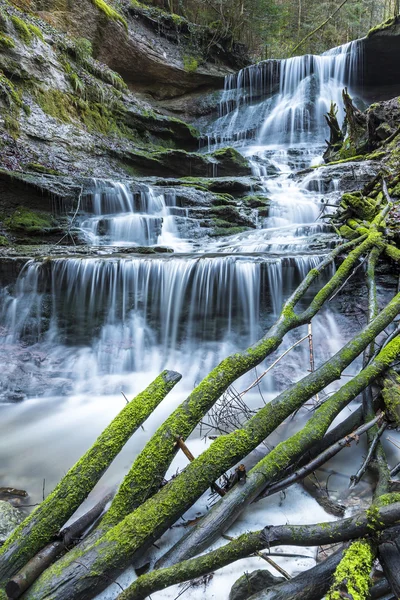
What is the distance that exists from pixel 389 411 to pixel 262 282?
3.01 m

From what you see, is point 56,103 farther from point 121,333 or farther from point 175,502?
point 175,502

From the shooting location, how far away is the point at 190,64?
61.9ft

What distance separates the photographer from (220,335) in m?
5.25

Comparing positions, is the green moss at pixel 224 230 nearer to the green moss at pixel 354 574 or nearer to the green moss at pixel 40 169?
the green moss at pixel 40 169

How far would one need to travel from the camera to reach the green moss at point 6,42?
1035cm

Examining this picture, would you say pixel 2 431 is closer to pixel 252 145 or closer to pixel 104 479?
pixel 104 479

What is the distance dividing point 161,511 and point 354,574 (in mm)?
838

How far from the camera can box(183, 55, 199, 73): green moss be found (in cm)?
1869

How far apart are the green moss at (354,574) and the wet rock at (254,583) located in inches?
22.0

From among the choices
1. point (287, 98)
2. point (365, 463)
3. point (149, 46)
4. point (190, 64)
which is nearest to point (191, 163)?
point (287, 98)

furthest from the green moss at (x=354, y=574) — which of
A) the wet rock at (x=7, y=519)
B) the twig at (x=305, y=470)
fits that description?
the wet rock at (x=7, y=519)

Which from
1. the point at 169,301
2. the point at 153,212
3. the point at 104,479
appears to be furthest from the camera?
the point at 153,212

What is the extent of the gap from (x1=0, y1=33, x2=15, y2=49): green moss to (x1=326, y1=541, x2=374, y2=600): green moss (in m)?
13.7

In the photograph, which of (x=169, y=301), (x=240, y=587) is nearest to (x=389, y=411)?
(x=240, y=587)
